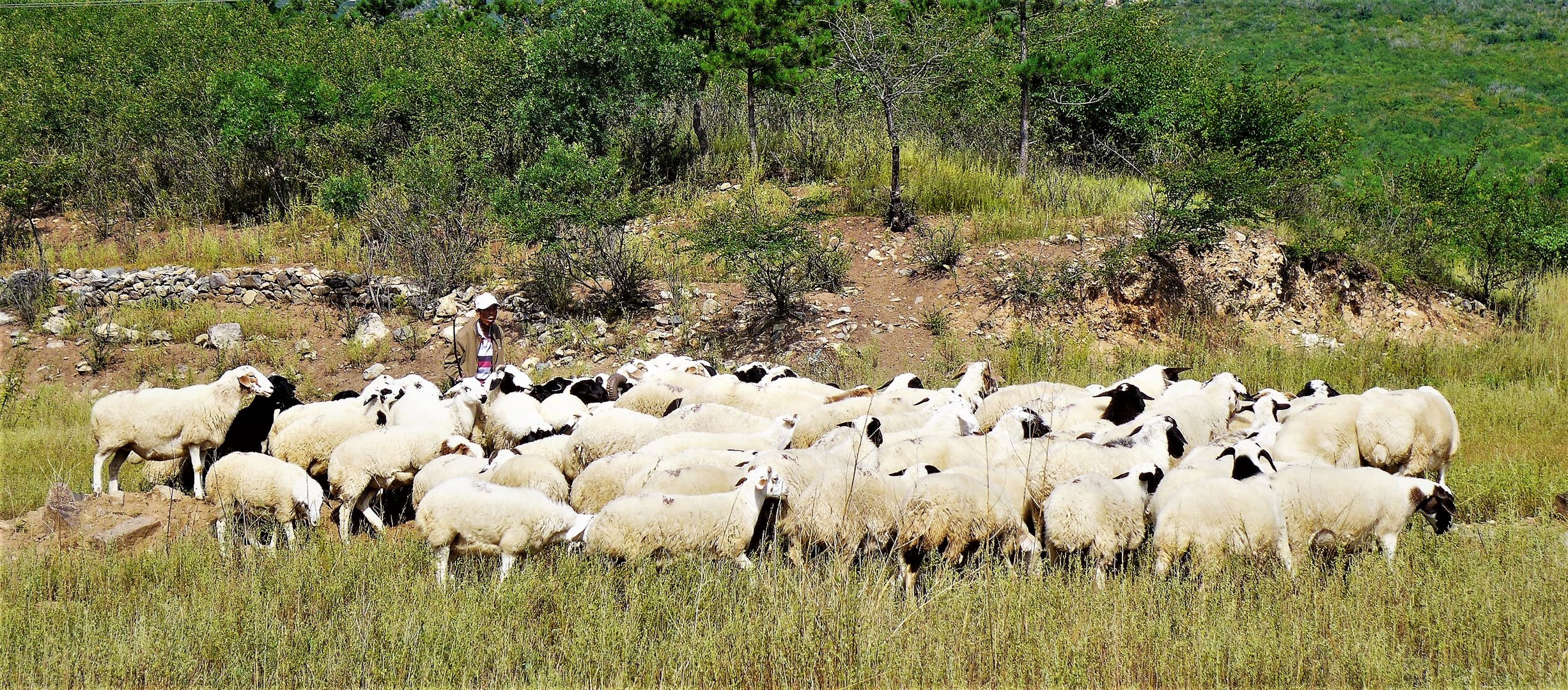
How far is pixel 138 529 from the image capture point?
23.2 feet

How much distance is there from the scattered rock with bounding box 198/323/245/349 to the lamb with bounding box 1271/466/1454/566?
13614 millimetres

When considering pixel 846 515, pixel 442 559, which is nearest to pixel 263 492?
pixel 442 559

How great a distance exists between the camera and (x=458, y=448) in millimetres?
7828

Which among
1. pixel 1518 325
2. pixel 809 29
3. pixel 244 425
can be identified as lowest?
pixel 1518 325

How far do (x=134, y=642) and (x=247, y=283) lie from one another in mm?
11689

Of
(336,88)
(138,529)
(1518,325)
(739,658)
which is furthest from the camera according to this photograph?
(336,88)

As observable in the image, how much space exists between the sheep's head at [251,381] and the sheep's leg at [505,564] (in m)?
3.79

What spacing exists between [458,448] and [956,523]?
3901 millimetres

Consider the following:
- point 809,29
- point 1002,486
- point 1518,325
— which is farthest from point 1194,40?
point 1002,486

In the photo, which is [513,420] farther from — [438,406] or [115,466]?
[115,466]

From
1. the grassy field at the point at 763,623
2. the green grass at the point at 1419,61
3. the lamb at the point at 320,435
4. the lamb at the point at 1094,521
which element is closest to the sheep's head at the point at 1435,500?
the grassy field at the point at 763,623

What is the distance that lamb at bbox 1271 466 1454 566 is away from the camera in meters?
6.26

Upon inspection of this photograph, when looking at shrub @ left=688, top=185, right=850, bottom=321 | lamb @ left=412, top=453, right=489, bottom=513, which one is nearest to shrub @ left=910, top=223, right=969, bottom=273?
shrub @ left=688, top=185, right=850, bottom=321

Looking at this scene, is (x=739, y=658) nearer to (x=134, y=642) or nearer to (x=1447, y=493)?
(x=134, y=642)
